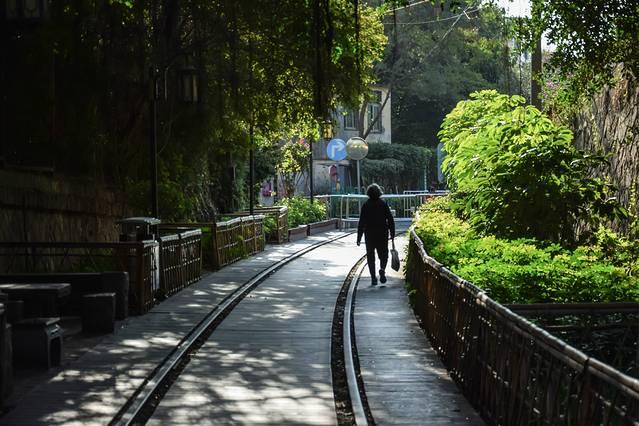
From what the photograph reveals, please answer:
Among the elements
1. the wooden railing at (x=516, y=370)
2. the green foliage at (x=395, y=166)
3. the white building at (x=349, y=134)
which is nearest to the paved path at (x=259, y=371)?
the wooden railing at (x=516, y=370)

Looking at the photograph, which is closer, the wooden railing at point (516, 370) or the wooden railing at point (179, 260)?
the wooden railing at point (516, 370)

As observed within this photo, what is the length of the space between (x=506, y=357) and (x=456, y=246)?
693cm

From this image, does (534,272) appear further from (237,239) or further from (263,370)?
(237,239)

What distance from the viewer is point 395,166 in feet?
206

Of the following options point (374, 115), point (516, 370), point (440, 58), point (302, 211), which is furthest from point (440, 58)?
point (516, 370)

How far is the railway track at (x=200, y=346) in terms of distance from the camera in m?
9.91

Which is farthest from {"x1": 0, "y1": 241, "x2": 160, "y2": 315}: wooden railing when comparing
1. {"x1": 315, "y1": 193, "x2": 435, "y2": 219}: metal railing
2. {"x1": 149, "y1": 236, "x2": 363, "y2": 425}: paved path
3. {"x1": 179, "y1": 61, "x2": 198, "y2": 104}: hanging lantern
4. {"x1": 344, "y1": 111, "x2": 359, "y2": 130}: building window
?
{"x1": 344, "y1": 111, "x2": 359, "y2": 130}: building window

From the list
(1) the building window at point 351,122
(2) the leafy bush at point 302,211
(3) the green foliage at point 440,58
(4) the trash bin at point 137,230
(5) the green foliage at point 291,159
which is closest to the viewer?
(4) the trash bin at point 137,230

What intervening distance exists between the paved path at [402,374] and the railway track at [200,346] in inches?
5.4

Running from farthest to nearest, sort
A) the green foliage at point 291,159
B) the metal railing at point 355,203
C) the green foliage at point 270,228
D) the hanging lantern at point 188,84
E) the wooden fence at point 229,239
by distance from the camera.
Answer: the metal railing at point 355,203
the green foliage at point 291,159
the green foliage at point 270,228
the wooden fence at point 229,239
the hanging lantern at point 188,84

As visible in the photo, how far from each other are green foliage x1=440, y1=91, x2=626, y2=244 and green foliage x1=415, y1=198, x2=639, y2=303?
92 centimetres

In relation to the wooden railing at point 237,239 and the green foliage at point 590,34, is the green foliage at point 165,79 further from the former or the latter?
the green foliage at point 590,34

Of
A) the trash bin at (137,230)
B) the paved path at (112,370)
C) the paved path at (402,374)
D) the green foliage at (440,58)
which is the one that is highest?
the green foliage at (440,58)

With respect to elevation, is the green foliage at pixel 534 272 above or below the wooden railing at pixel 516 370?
above
